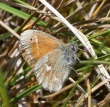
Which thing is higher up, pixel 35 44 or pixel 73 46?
pixel 35 44

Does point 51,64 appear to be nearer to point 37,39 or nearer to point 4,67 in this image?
point 37,39

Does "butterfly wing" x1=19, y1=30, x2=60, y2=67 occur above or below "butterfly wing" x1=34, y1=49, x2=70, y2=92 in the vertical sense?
above

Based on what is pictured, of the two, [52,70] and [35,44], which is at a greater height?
[35,44]

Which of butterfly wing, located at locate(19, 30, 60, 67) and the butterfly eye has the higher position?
butterfly wing, located at locate(19, 30, 60, 67)

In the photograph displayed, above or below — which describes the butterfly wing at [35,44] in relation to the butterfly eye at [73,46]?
above
